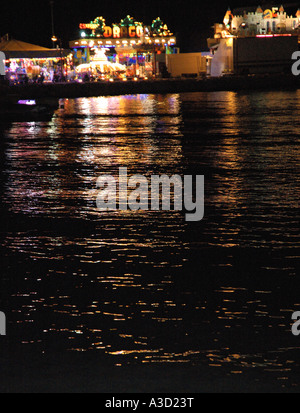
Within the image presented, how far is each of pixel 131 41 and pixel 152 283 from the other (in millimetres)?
65388

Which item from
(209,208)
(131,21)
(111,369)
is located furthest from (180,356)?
(131,21)

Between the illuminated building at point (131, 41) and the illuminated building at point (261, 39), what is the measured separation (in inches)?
290

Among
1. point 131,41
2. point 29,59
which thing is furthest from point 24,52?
point 131,41

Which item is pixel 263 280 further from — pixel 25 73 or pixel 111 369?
pixel 25 73

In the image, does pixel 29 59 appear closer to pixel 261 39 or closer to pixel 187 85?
pixel 187 85

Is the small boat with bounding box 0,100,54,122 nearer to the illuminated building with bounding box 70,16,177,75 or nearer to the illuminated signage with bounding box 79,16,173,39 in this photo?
the illuminated building with bounding box 70,16,177,75

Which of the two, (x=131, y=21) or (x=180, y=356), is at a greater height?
(x=131, y=21)

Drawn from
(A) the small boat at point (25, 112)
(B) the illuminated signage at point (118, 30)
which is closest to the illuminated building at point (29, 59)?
(B) the illuminated signage at point (118, 30)

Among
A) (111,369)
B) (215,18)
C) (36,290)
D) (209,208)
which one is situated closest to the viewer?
(111,369)

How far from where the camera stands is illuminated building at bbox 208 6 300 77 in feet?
213

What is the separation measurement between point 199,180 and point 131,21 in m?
60.1

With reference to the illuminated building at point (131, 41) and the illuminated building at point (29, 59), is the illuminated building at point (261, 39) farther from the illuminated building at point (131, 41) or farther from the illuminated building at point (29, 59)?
the illuminated building at point (29, 59)

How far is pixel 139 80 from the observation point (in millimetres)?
62469

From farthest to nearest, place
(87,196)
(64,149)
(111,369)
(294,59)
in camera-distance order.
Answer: (294,59) → (64,149) → (87,196) → (111,369)
